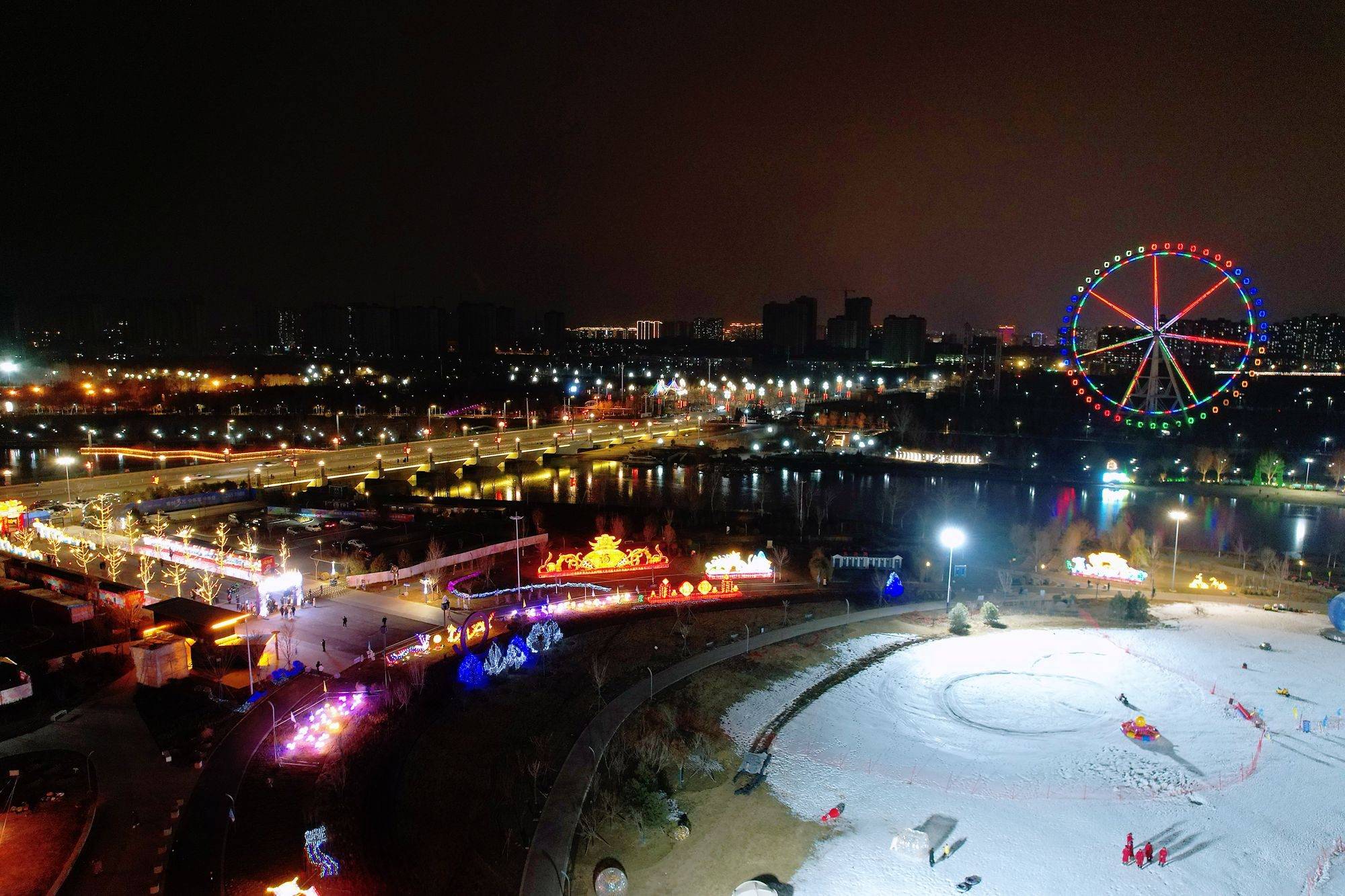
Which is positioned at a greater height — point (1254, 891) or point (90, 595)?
point (90, 595)

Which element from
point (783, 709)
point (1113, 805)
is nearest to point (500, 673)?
point (783, 709)

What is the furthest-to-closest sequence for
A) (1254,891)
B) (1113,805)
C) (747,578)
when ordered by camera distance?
1. (747,578)
2. (1113,805)
3. (1254,891)

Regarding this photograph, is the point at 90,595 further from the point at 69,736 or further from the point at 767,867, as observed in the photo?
the point at 767,867

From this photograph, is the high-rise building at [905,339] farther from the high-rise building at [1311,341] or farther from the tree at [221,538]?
the tree at [221,538]

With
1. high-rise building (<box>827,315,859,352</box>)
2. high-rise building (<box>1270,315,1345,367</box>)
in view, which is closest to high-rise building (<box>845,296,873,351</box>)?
high-rise building (<box>827,315,859,352</box>)

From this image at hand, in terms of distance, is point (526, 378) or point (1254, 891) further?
point (526, 378)

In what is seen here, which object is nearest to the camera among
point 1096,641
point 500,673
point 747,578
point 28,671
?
point 28,671

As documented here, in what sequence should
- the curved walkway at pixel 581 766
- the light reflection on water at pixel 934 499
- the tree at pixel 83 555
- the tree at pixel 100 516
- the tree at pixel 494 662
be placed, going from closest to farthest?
1. the curved walkway at pixel 581 766
2. the tree at pixel 494 662
3. the tree at pixel 83 555
4. the tree at pixel 100 516
5. the light reflection on water at pixel 934 499

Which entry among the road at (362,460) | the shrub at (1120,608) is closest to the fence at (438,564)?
the shrub at (1120,608)
